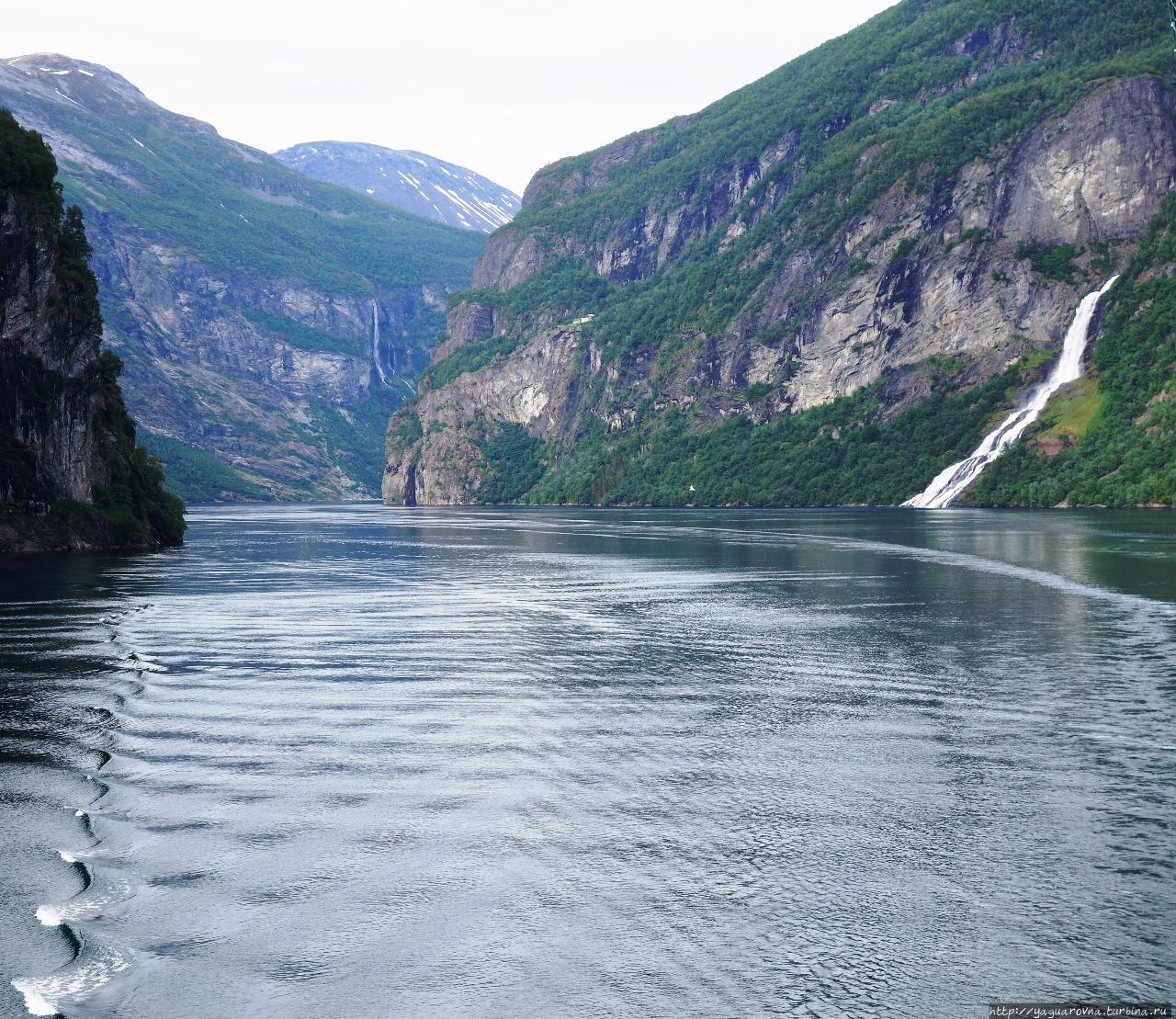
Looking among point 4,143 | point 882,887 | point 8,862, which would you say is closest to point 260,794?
point 8,862

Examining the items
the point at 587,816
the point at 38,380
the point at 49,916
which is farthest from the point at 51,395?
the point at 49,916

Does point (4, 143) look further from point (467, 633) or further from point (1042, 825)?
point (1042, 825)

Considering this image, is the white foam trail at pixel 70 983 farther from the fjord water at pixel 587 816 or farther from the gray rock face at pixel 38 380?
the gray rock face at pixel 38 380

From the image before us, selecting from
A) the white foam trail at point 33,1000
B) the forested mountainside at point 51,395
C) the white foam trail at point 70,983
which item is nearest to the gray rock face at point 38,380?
the forested mountainside at point 51,395

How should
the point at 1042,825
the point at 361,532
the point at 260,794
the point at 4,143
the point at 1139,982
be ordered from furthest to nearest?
the point at 361,532 → the point at 4,143 → the point at 260,794 → the point at 1042,825 → the point at 1139,982

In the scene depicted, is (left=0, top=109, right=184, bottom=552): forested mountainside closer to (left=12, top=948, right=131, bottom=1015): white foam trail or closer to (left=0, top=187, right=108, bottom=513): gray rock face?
(left=0, top=187, right=108, bottom=513): gray rock face

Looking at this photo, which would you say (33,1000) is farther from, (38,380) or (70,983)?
(38,380)
